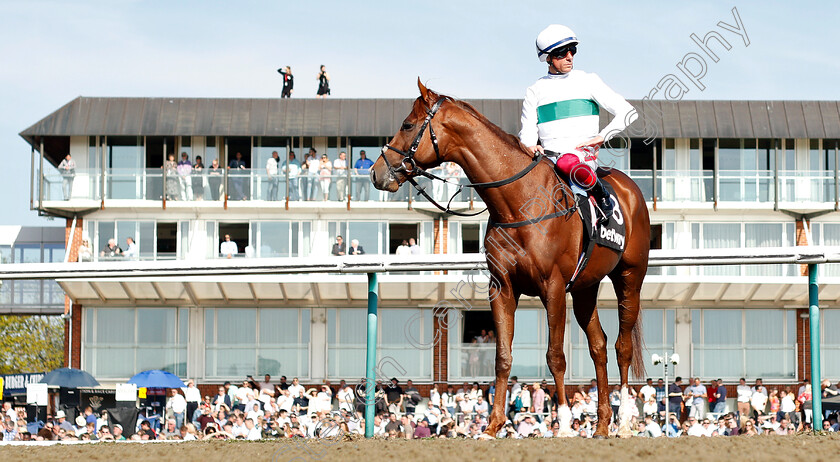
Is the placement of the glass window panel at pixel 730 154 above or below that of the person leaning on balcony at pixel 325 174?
above

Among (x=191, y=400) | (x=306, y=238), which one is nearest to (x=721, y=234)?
(x=306, y=238)

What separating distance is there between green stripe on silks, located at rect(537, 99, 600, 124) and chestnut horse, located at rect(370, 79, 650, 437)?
42 centimetres

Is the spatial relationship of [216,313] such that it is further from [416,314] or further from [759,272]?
[759,272]

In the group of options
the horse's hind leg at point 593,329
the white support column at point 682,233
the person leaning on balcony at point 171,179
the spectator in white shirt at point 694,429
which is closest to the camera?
the horse's hind leg at point 593,329

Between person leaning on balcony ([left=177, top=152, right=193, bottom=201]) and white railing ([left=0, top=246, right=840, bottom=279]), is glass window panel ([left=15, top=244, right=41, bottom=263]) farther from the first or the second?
white railing ([left=0, top=246, right=840, bottom=279])

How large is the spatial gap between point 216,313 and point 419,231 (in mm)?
8103

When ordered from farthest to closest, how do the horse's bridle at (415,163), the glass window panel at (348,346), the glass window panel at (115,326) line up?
the glass window panel at (115,326) < the glass window panel at (348,346) < the horse's bridle at (415,163)

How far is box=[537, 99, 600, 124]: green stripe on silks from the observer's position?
7551 mm

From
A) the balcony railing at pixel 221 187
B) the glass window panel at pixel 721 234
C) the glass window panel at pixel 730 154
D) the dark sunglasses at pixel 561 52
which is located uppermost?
the glass window panel at pixel 730 154

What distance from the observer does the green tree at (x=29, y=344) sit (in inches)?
2692

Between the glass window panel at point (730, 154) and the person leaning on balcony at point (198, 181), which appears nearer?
the person leaning on balcony at point (198, 181)

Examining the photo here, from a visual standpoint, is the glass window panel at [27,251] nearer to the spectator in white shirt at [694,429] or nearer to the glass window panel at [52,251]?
the glass window panel at [52,251]

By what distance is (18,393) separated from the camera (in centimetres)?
3444

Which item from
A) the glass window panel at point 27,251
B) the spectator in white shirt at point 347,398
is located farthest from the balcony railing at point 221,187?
the spectator in white shirt at point 347,398
